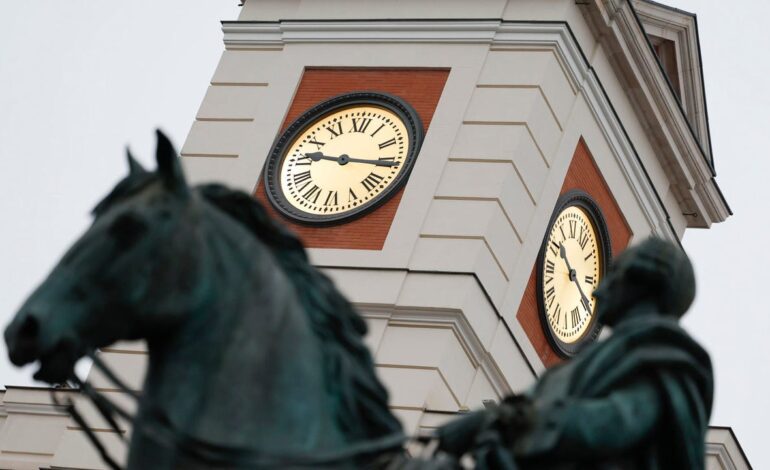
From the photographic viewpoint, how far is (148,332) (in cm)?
498

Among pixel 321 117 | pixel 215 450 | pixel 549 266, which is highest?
pixel 321 117

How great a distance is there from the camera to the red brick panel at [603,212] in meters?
19.1

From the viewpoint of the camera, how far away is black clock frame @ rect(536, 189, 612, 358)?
63.3 feet

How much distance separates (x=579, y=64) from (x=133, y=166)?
14.5 metres

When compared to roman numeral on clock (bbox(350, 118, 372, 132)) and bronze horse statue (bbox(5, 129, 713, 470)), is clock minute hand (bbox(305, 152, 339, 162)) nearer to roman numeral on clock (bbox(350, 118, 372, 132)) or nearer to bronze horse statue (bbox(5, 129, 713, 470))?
roman numeral on clock (bbox(350, 118, 372, 132))

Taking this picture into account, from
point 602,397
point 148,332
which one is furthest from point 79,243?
point 602,397

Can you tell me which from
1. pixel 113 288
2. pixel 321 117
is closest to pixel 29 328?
pixel 113 288

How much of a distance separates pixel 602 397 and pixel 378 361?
13.0 meters

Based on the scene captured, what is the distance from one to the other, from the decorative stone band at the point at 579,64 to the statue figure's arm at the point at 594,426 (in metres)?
14.1

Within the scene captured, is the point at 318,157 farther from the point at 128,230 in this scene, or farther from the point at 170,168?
the point at 128,230

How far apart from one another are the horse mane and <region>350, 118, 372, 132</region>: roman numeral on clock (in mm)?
13862

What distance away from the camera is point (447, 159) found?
1878 centimetres

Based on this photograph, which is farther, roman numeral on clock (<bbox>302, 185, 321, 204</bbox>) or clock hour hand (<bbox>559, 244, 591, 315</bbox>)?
clock hour hand (<bbox>559, 244, 591, 315</bbox>)

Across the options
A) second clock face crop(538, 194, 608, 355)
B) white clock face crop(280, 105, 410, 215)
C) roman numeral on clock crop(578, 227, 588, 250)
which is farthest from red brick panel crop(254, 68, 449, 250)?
roman numeral on clock crop(578, 227, 588, 250)
